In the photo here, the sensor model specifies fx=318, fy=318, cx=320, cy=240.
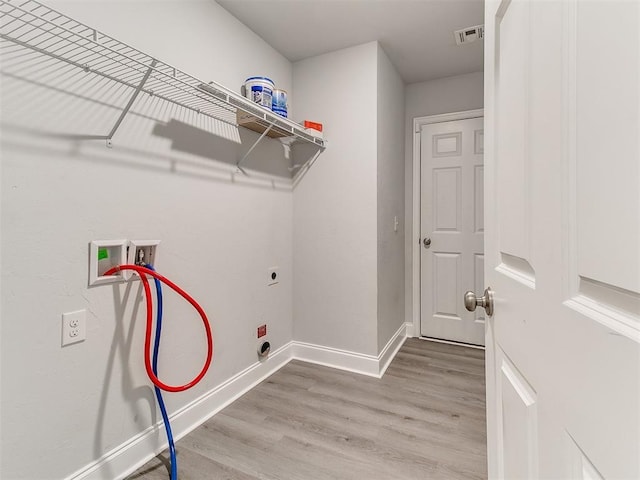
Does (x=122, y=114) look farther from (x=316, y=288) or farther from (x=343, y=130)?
(x=316, y=288)

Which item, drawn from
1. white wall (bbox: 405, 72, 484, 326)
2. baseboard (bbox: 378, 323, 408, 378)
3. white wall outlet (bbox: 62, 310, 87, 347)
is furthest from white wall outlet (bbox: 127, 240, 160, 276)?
white wall (bbox: 405, 72, 484, 326)

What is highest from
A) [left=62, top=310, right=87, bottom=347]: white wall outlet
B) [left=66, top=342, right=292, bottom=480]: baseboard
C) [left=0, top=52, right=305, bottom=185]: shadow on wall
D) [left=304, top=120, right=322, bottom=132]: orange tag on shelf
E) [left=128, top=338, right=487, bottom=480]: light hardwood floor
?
[left=304, top=120, right=322, bottom=132]: orange tag on shelf

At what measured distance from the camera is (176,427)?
1608 mm

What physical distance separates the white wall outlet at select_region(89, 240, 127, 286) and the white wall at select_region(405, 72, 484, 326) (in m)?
2.43

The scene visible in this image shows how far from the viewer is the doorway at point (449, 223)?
9.18 feet

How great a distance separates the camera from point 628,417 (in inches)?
12.6

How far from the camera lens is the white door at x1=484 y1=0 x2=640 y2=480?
0.33 m

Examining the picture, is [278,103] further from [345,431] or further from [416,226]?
[345,431]

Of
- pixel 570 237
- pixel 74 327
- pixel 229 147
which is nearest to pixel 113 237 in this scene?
pixel 74 327

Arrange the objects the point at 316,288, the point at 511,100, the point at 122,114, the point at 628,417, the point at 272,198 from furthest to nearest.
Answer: the point at 316,288 < the point at 272,198 < the point at 122,114 < the point at 511,100 < the point at 628,417

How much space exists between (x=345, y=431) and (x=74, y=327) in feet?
4.42

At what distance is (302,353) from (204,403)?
3.08ft

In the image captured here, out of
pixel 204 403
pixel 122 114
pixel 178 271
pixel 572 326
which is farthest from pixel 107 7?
pixel 204 403

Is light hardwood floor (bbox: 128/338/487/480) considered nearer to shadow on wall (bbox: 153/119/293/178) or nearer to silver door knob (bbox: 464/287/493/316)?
silver door knob (bbox: 464/287/493/316)
